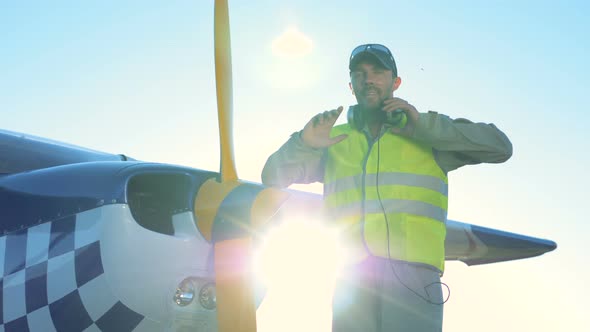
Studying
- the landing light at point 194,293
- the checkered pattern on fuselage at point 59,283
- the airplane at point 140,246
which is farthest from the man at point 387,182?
the checkered pattern on fuselage at point 59,283

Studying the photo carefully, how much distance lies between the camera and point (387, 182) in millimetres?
4172

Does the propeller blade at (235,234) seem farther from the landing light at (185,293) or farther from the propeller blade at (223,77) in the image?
the propeller blade at (223,77)

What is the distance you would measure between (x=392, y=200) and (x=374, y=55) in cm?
96

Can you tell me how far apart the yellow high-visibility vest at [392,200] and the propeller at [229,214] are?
432 millimetres

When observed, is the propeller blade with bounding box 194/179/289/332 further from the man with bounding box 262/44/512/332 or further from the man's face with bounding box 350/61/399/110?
the man's face with bounding box 350/61/399/110

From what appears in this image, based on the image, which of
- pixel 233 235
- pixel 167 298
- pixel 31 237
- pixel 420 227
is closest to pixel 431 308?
pixel 420 227

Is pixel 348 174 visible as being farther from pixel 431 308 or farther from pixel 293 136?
pixel 431 308

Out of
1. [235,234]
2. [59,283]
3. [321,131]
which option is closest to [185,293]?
[235,234]

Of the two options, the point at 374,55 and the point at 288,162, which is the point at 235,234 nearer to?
the point at 288,162

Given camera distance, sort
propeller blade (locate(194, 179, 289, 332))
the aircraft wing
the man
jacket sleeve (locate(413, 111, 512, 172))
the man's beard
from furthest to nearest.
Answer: the aircraft wing
the man's beard
propeller blade (locate(194, 179, 289, 332))
jacket sleeve (locate(413, 111, 512, 172))
the man

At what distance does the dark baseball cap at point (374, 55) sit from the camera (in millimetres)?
4379

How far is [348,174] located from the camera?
4371 mm

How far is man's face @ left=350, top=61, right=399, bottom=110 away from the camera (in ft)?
14.2

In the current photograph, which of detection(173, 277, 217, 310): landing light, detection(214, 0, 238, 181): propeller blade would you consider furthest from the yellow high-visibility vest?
detection(173, 277, 217, 310): landing light
